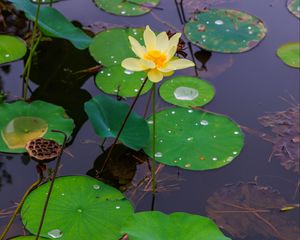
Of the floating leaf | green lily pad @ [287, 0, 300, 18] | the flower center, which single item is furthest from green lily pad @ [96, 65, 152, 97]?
green lily pad @ [287, 0, 300, 18]

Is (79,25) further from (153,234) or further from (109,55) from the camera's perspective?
(153,234)

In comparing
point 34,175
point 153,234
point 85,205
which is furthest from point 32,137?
point 153,234

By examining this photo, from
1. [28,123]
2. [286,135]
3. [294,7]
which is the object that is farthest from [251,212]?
[294,7]

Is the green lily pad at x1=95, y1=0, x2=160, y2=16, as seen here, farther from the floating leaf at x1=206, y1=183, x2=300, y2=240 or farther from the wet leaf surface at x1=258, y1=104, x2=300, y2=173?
the floating leaf at x1=206, y1=183, x2=300, y2=240

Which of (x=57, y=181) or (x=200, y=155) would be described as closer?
(x=57, y=181)

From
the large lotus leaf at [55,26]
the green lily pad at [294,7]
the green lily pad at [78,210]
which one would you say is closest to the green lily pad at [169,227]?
the green lily pad at [78,210]

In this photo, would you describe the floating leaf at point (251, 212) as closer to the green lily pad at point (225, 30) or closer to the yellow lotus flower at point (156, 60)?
the yellow lotus flower at point (156, 60)
